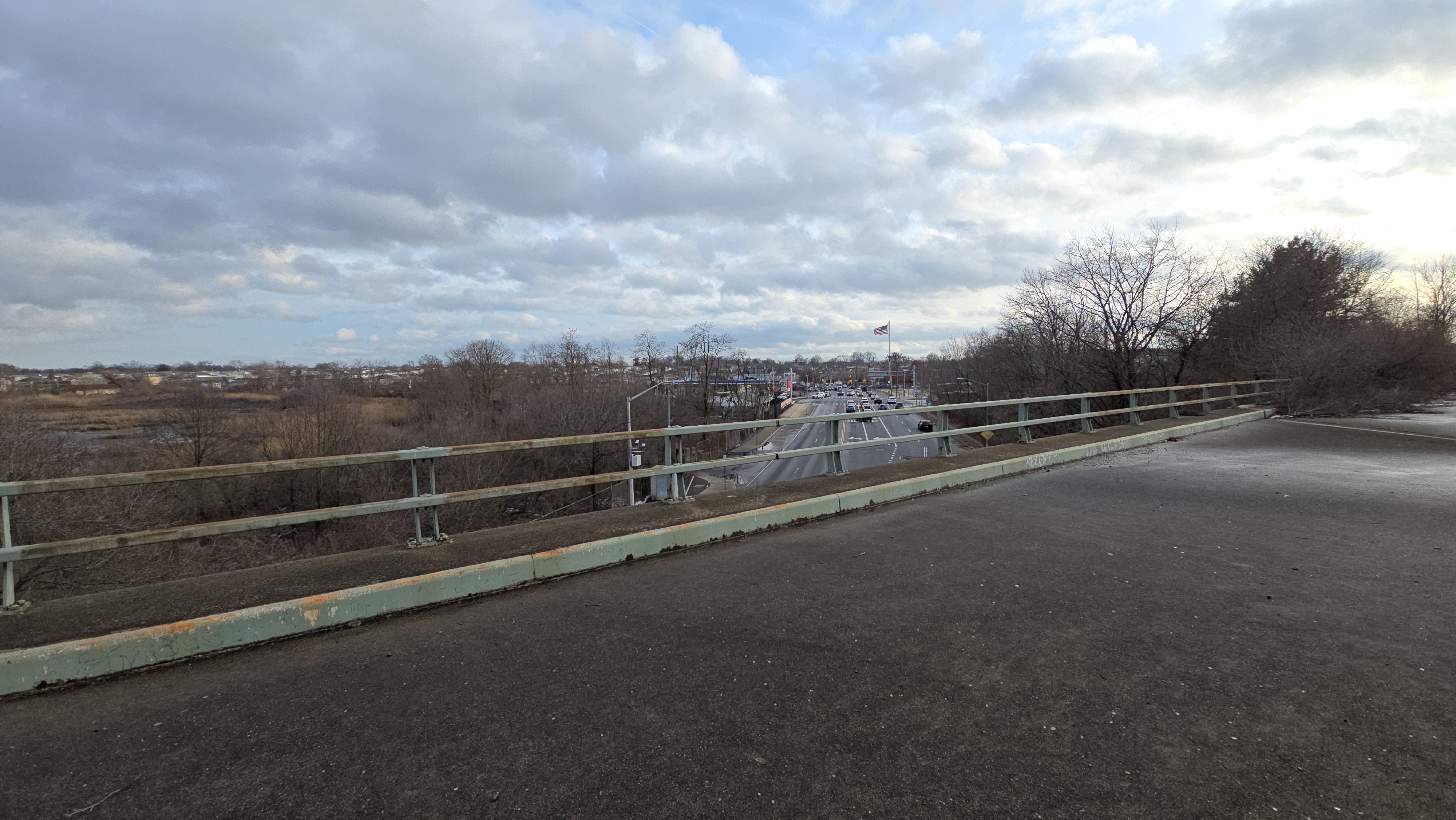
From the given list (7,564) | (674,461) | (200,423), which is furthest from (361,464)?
(200,423)

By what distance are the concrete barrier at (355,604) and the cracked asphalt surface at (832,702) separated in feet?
0.39

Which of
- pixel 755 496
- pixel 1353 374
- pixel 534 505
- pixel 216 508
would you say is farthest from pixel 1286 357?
pixel 216 508

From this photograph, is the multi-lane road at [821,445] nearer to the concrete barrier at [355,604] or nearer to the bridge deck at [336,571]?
the bridge deck at [336,571]

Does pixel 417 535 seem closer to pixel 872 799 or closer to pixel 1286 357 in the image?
pixel 872 799

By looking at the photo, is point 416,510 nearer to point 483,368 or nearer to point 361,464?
point 361,464

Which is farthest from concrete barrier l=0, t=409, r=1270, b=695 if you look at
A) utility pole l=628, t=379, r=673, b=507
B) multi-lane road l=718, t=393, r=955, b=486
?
multi-lane road l=718, t=393, r=955, b=486

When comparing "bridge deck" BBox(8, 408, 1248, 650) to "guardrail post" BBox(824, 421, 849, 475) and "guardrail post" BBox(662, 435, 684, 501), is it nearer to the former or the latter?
"guardrail post" BBox(662, 435, 684, 501)

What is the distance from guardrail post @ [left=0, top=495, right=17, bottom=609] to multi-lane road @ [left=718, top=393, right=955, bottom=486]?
26.4 metres

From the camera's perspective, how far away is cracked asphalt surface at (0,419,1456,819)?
247cm

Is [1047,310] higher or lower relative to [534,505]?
higher

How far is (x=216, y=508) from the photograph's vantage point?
30.1 metres

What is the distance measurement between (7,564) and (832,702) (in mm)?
5337

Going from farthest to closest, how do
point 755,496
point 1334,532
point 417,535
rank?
point 755,496, point 1334,532, point 417,535

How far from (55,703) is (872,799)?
4.27 m
